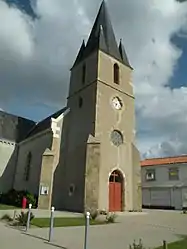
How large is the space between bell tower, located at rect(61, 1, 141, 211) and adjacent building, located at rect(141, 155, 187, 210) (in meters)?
12.5

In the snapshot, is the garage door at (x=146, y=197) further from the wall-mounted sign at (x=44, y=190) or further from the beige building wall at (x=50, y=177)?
the wall-mounted sign at (x=44, y=190)

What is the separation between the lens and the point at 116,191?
2292 cm

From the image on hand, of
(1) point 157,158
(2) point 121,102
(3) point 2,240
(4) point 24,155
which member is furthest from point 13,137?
(3) point 2,240

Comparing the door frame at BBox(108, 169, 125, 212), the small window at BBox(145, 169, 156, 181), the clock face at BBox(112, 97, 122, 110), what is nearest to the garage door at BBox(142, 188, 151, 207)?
the small window at BBox(145, 169, 156, 181)

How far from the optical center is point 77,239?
870 centimetres

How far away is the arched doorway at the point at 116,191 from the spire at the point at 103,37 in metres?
13.4

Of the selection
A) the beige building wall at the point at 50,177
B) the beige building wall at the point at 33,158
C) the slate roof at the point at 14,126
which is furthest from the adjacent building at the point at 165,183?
the slate roof at the point at 14,126

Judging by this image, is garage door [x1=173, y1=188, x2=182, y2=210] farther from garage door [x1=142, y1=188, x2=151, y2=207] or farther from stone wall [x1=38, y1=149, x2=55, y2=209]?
stone wall [x1=38, y1=149, x2=55, y2=209]

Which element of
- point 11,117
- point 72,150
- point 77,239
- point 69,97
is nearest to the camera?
point 77,239

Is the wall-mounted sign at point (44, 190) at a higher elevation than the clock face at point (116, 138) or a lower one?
lower

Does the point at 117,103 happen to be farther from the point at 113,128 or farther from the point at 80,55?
the point at 80,55

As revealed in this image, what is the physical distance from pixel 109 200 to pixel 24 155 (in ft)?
44.0

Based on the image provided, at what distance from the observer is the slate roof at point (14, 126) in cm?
3347

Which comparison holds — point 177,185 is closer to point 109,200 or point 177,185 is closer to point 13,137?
point 109,200
